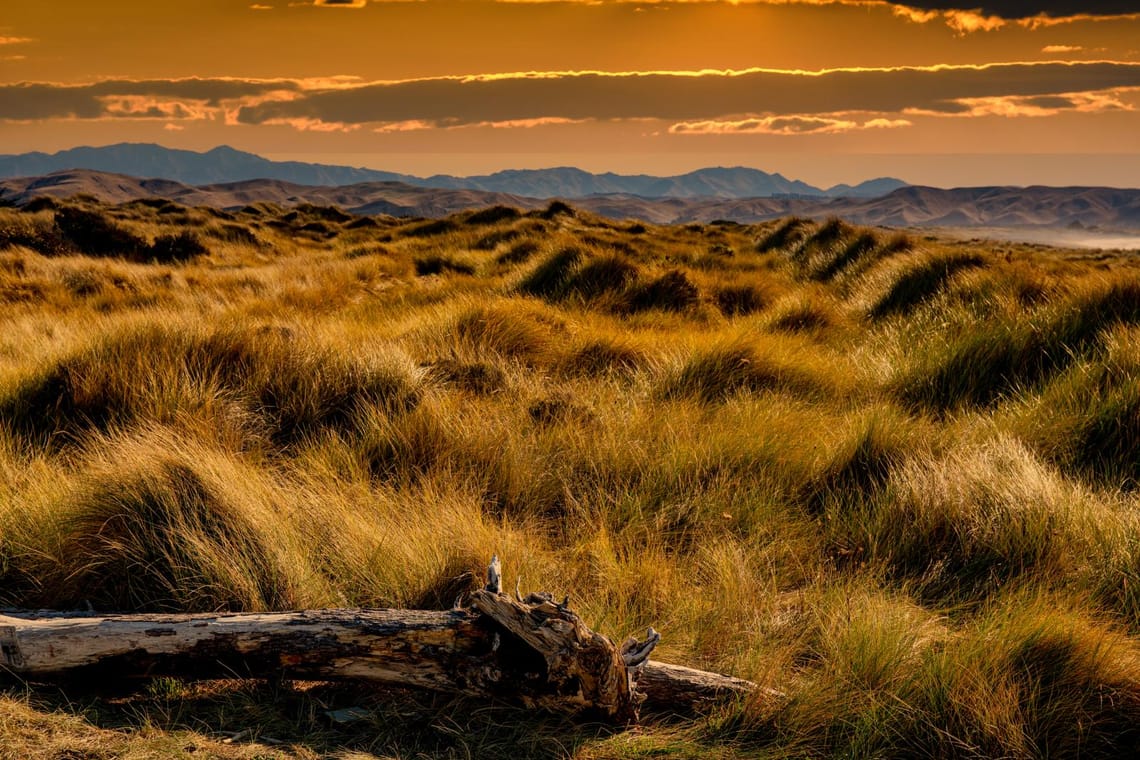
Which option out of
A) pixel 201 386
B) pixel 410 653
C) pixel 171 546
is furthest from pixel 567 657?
pixel 201 386

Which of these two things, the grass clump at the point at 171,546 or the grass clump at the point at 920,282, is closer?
the grass clump at the point at 171,546

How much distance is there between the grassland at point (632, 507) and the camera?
232 cm

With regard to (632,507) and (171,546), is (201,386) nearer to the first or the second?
(171,546)

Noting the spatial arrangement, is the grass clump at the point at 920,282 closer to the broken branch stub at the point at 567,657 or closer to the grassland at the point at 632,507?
the grassland at the point at 632,507

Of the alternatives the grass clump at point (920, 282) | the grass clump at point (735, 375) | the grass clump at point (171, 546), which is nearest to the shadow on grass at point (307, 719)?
the grass clump at point (171, 546)

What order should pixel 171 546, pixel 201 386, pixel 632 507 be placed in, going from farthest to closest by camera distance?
pixel 201 386 < pixel 632 507 < pixel 171 546

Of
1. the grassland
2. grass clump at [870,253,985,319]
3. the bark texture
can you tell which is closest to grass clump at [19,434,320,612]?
the grassland

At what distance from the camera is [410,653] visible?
7.70 ft

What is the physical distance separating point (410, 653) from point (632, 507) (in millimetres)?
1650

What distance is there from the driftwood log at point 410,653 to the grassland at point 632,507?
3.4 inches

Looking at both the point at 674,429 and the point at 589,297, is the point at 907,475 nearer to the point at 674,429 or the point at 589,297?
the point at 674,429

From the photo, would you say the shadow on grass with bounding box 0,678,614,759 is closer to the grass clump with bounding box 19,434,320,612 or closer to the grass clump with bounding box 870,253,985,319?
the grass clump with bounding box 19,434,320,612

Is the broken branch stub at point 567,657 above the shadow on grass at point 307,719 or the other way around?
above

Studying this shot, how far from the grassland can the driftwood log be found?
87mm
